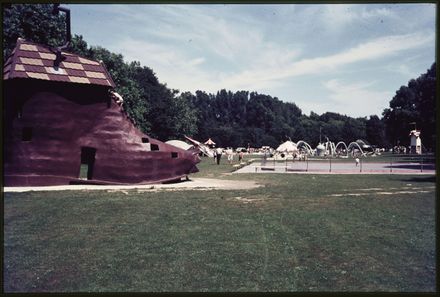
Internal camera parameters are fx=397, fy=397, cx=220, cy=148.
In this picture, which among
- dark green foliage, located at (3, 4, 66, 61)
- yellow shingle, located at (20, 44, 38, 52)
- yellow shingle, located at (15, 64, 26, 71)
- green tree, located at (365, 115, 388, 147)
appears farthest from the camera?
green tree, located at (365, 115, 388, 147)

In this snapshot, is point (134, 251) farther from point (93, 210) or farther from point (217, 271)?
point (93, 210)

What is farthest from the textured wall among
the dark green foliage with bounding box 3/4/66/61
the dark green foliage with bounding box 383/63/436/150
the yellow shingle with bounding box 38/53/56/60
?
the dark green foliage with bounding box 383/63/436/150

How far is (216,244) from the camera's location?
938 cm

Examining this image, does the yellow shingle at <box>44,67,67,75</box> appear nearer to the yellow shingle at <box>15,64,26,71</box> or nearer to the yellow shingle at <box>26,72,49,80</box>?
the yellow shingle at <box>26,72,49,80</box>

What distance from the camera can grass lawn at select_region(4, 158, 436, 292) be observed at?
23.0 ft

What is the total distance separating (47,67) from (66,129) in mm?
3333

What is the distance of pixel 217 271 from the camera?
24.5 ft

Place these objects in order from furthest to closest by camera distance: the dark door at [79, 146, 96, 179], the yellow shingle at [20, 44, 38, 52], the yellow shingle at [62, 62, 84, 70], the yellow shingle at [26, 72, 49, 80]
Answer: the dark door at [79, 146, 96, 179]
the yellow shingle at [62, 62, 84, 70]
the yellow shingle at [20, 44, 38, 52]
the yellow shingle at [26, 72, 49, 80]

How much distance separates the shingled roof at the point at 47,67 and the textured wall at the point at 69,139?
48 cm

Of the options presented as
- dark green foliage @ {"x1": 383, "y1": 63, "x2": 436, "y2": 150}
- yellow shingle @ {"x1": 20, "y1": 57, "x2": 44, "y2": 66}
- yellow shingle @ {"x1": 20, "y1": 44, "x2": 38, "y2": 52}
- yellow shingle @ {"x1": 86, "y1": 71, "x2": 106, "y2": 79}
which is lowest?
yellow shingle @ {"x1": 86, "y1": 71, "x2": 106, "y2": 79}

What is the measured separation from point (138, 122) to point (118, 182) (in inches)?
1321

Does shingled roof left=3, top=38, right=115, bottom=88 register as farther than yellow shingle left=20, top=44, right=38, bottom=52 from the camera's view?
No

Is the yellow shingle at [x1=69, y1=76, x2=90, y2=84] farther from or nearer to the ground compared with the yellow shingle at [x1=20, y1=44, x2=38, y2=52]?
nearer to the ground

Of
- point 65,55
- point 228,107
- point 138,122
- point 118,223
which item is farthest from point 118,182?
point 228,107
